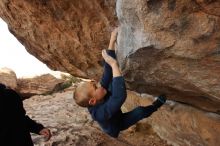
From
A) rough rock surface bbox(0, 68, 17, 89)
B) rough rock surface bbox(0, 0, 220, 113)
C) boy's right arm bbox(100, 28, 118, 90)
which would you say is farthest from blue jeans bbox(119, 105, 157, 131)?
rough rock surface bbox(0, 68, 17, 89)

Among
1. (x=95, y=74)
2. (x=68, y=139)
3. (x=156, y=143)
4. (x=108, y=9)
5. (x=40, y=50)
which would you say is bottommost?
(x=156, y=143)

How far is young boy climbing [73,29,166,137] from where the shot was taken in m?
3.82

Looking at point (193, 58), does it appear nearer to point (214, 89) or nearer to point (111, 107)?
point (214, 89)

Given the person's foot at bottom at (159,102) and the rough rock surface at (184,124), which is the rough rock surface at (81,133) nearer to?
the rough rock surface at (184,124)

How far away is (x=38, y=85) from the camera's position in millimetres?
13602

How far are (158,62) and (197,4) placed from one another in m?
0.87

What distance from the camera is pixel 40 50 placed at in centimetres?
734

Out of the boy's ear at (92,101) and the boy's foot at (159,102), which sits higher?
the boy's ear at (92,101)

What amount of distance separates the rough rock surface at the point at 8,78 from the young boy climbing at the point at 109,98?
9231mm

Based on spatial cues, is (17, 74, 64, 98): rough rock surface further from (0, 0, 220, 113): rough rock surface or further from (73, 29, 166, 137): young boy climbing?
(73, 29, 166, 137): young boy climbing

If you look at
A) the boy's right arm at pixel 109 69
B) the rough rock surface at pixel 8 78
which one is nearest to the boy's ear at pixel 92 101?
the boy's right arm at pixel 109 69

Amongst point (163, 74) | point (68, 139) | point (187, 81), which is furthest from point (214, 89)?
point (68, 139)

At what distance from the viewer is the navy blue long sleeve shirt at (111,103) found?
3.79 meters

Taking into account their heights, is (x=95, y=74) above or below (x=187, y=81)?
below
